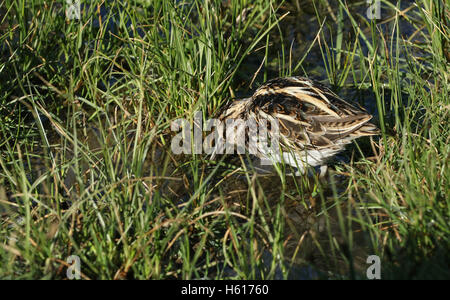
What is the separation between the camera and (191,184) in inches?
149

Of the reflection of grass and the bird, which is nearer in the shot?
the reflection of grass

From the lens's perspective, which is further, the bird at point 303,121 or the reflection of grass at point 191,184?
the bird at point 303,121

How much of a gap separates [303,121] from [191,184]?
853mm

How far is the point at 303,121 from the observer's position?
3.69 metres

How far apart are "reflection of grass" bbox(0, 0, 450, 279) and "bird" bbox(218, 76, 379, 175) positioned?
16 cm

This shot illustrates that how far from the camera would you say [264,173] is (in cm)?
398

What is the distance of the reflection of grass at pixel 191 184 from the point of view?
287 centimetres

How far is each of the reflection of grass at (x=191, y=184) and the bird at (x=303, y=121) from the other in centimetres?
16

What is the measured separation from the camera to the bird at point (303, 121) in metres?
3.59

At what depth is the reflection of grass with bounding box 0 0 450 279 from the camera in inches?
113

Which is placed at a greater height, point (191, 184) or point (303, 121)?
point (303, 121)

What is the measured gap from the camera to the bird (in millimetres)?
3588
